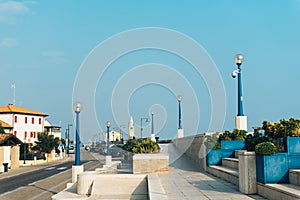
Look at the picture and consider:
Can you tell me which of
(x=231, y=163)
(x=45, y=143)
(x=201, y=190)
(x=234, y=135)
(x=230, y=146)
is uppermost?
(x=234, y=135)

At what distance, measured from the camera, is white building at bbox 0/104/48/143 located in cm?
7256

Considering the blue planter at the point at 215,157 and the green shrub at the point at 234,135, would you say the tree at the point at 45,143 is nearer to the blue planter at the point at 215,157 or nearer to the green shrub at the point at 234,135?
the green shrub at the point at 234,135

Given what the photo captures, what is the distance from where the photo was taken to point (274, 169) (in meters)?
9.26

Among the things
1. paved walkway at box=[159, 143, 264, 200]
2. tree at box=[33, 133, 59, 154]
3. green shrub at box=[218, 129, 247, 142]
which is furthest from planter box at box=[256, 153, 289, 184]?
tree at box=[33, 133, 59, 154]

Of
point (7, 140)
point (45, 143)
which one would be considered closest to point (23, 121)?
point (45, 143)

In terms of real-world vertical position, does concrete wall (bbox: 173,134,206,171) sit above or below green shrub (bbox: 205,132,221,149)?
below

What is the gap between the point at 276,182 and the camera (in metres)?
9.20

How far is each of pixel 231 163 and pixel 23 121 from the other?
67.3 metres

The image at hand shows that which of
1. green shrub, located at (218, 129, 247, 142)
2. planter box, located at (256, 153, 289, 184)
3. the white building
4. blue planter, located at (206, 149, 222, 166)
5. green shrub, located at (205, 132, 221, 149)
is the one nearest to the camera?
planter box, located at (256, 153, 289, 184)

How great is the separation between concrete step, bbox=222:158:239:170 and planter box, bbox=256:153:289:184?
154 inches

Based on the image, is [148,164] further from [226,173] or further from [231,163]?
[226,173]

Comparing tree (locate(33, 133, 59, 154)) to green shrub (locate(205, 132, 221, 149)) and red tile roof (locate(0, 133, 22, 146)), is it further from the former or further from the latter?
green shrub (locate(205, 132, 221, 149))

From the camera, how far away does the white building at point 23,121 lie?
238 ft

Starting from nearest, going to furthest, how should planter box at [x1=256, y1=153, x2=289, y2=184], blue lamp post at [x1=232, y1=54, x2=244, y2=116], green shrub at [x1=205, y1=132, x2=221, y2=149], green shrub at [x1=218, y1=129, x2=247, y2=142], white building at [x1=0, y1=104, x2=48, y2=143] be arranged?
planter box at [x1=256, y1=153, x2=289, y2=184], green shrub at [x1=218, y1=129, x2=247, y2=142], green shrub at [x1=205, y1=132, x2=221, y2=149], blue lamp post at [x1=232, y1=54, x2=244, y2=116], white building at [x1=0, y1=104, x2=48, y2=143]
